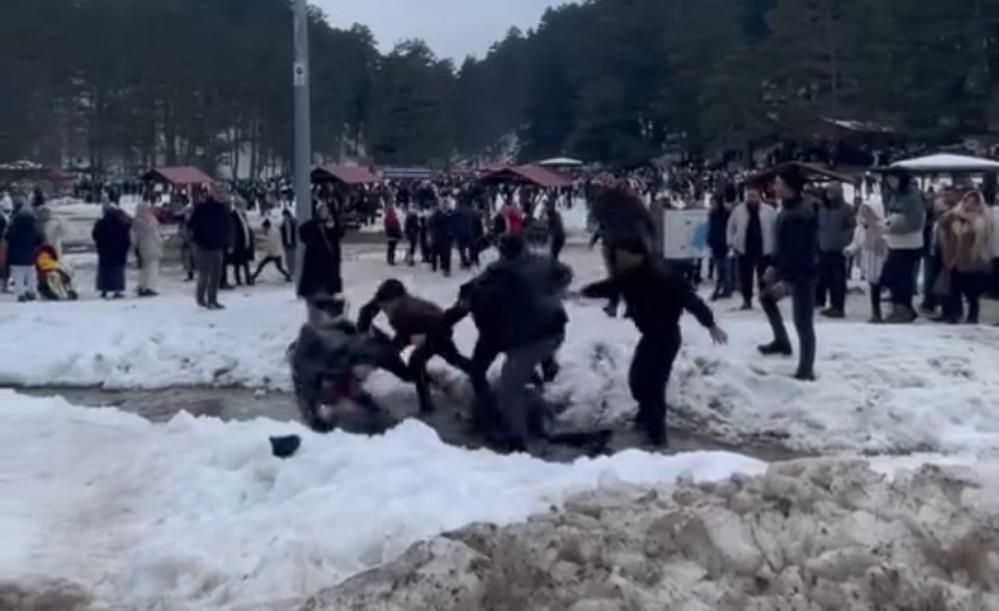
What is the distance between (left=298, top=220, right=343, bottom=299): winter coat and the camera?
1545 cm

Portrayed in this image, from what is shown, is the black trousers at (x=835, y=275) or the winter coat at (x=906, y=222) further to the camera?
the black trousers at (x=835, y=275)

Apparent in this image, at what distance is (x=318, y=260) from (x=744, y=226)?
5.50m

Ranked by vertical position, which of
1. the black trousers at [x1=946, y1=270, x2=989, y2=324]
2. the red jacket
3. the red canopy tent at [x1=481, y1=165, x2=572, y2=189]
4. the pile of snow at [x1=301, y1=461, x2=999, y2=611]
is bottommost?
the pile of snow at [x1=301, y1=461, x2=999, y2=611]

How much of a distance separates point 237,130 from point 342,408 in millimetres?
87509

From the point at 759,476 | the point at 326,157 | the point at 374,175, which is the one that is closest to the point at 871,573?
the point at 759,476

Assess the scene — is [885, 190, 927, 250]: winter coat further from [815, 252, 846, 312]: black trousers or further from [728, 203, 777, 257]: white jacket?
[728, 203, 777, 257]: white jacket

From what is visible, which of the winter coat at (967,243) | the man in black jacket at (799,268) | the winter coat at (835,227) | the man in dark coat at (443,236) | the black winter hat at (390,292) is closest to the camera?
the black winter hat at (390,292)

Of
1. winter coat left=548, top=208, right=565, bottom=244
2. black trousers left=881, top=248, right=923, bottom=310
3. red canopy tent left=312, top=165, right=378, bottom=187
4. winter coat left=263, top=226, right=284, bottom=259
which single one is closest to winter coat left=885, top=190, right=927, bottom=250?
black trousers left=881, top=248, right=923, bottom=310

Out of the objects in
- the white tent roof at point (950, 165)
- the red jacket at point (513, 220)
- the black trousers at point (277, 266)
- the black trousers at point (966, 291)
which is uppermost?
the white tent roof at point (950, 165)

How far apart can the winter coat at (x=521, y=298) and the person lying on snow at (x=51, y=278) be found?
1246 cm

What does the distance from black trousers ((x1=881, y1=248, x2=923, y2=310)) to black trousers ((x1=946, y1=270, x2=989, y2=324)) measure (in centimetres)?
56

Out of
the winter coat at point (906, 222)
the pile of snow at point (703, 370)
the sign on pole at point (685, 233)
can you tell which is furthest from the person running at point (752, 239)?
the sign on pole at point (685, 233)

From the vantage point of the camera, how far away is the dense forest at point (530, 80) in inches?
2244

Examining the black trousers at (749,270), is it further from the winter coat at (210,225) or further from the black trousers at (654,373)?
the black trousers at (654,373)
